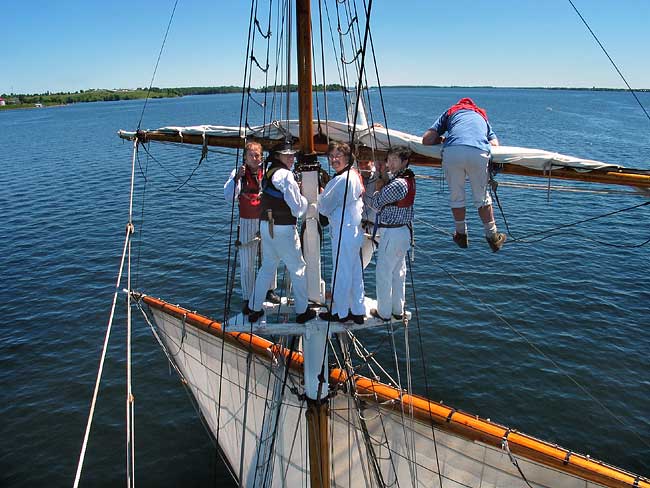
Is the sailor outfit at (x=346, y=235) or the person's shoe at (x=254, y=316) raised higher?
the sailor outfit at (x=346, y=235)

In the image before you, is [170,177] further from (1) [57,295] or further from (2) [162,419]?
(2) [162,419]

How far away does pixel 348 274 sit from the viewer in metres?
6.32

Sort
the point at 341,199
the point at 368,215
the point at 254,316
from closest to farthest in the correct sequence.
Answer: the point at 341,199, the point at 254,316, the point at 368,215

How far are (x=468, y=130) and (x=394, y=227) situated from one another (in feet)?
5.20

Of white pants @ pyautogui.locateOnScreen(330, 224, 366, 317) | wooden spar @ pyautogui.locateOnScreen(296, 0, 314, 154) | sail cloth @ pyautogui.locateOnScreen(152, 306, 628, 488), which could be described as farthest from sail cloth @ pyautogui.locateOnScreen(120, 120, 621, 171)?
sail cloth @ pyautogui.locateOnScreen(152, 306, 628, 488)

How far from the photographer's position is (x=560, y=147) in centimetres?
4900

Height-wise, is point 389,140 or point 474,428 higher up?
point 389,140

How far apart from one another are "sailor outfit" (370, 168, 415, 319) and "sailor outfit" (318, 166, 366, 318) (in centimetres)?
30

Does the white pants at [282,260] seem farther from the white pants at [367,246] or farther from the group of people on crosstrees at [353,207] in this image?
the white pants at [367,246]

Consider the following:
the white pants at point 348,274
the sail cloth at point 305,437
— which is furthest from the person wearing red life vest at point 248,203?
the sail cloth at point 305,437

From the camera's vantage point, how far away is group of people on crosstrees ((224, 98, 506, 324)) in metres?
6.10

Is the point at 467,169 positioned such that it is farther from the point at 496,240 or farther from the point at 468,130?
the point at 496,240

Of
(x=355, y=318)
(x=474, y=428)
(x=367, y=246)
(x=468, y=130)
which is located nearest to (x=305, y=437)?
(x=474, y=428)

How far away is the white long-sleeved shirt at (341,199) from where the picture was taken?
6.00m
